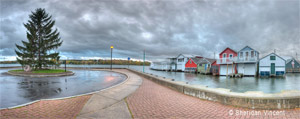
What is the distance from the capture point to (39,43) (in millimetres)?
24906

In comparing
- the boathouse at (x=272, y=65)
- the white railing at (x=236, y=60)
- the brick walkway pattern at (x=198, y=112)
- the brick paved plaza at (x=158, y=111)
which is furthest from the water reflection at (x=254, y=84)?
the brick paved plaza at (x=158, y=111)

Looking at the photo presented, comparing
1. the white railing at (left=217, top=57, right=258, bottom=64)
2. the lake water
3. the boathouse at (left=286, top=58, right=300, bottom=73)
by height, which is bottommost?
the lake water

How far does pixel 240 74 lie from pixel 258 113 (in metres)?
34.0

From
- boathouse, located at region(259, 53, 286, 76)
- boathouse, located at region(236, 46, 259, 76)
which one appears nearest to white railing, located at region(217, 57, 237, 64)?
boathouse, located at region(236, 46, 259, 76)

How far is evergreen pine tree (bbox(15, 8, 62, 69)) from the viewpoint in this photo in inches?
929

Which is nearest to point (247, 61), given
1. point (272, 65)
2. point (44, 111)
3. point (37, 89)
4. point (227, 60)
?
point (227, 60)

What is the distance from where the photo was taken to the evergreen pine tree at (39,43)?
Result: 23.6 m

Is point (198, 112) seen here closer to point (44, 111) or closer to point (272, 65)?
point (44, 111)

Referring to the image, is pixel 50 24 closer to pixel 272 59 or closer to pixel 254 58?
pixel 254 58

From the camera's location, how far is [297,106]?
15.2 feet

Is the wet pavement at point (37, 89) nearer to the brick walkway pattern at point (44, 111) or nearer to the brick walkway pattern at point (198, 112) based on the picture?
the brick walkway pattern at point (44, 111)

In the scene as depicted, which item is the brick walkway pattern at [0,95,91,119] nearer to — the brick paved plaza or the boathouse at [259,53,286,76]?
the brick paved plaza

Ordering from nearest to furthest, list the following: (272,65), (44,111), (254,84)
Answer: (44,111), (254,84), (272,65)

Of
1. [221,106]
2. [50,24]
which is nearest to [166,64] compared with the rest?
[50,24]
